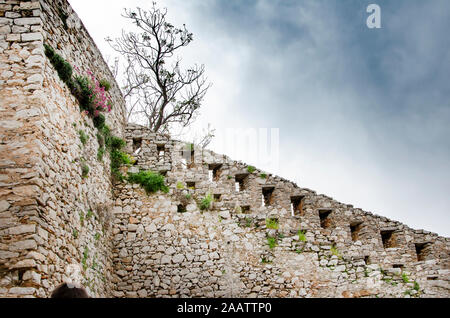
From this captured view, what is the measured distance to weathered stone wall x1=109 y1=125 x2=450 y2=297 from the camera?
9.50m

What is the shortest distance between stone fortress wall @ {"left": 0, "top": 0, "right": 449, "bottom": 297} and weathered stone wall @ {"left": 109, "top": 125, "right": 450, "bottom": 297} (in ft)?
0.09

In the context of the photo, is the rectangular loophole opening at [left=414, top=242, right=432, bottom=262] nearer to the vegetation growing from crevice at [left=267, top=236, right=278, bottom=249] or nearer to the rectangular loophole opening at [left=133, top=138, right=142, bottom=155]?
the vegetation growing from crevice at [left=267, top=236, right=278, bottom=249]

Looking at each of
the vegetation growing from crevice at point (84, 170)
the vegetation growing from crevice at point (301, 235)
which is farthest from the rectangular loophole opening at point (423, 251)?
the vegetation growing from crevice at point (84, 170)

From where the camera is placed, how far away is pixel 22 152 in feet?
20.6

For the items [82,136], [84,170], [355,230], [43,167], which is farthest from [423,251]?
[43,167]

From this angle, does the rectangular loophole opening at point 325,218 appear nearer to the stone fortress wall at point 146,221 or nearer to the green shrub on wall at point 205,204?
the stone fortress wall at point 146,221

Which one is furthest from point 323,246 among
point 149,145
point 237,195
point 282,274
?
point 149,145

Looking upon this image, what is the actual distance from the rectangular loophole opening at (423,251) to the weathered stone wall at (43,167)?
26.3 feet

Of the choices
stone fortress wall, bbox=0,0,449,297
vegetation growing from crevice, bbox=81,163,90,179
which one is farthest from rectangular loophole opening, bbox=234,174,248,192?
vegetation growing from crevice, bbox=81,163,90,179

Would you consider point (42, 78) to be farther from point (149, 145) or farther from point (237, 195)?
point (237, 195)

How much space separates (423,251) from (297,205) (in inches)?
140

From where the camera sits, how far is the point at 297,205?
36.7ft

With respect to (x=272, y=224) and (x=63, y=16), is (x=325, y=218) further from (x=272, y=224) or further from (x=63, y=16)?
(x=63, y=16)

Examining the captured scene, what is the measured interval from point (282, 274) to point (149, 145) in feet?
15.8
